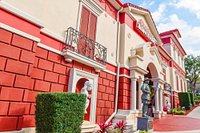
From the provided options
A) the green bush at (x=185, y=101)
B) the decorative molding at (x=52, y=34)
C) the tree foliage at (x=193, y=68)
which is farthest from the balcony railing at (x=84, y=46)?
the tree foliage at (x=193, y=68)

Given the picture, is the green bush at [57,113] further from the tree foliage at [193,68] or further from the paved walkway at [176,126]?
the tree foliage at [193,68]

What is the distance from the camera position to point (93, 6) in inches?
331

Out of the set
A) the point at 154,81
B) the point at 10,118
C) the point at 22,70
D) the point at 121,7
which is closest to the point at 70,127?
the point at 10,118

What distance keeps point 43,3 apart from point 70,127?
15.2 feet

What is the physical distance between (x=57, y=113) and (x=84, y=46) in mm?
4171

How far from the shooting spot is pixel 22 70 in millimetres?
4293

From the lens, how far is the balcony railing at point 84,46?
21.9 feet

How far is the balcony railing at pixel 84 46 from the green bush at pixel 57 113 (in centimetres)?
282

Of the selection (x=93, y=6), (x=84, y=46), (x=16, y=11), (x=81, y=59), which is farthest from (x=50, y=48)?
(x=93, y=6)

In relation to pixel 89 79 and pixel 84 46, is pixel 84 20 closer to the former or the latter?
pixel 84 46

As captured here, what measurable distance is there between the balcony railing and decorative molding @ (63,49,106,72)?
30cm

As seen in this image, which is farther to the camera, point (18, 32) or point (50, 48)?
point (50, 48)

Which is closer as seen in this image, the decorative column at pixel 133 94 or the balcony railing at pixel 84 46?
the balcony railing at pixel 84 46

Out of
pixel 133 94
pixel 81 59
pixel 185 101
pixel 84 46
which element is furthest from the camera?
pixel 185 101
